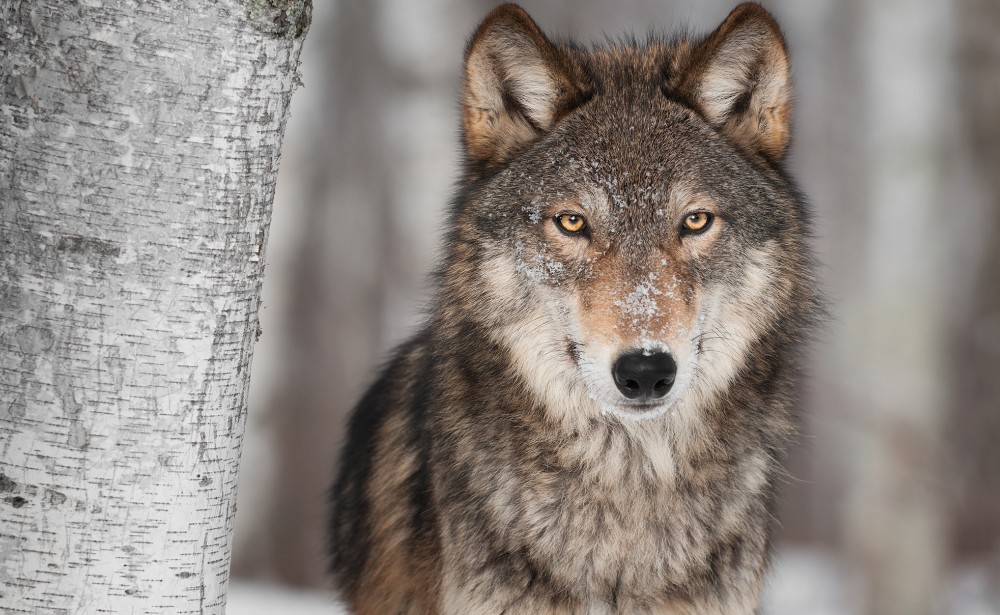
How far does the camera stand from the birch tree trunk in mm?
1983

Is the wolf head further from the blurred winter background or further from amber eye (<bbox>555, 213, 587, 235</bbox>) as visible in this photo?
the blurred winter background

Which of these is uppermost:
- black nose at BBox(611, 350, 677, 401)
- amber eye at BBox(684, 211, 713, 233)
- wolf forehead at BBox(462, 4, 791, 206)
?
wolf forehead at BBox(462, 4, 791, 206)

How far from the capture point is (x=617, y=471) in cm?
337

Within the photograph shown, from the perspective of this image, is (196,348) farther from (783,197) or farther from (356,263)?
(356,263)

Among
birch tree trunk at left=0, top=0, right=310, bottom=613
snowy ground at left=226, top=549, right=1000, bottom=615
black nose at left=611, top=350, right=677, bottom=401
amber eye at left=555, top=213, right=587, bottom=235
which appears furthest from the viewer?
snowy ground at left=226, top=549, right=1000, bottom=615

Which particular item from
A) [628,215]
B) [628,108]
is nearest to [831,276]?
[628,108]

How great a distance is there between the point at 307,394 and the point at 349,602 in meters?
8.79

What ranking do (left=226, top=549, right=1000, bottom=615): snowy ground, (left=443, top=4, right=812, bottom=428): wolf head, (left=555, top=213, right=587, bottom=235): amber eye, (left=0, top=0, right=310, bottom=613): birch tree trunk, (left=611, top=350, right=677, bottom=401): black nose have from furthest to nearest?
(left=226, top=549, right=1000, bottom=615): snowy ground < (left=555, top=213, right=587, bottom=235): amber eye < (left=443, top=4, right=812, bottom=428): wolf head < (left=611, top=350, right=677, bottom=401): black nose < (left=0, top=0, right=310, bottom=613): birch tree trunk

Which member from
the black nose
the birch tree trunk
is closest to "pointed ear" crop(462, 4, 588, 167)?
the black nose

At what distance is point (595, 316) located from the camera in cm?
298

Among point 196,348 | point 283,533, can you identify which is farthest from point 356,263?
point 196,348

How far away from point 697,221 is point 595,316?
0.50 meters

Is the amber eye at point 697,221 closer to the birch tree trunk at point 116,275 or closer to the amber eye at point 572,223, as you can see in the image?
the amber eye at point 572,223

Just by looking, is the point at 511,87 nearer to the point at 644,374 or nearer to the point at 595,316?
the point at 595,316
